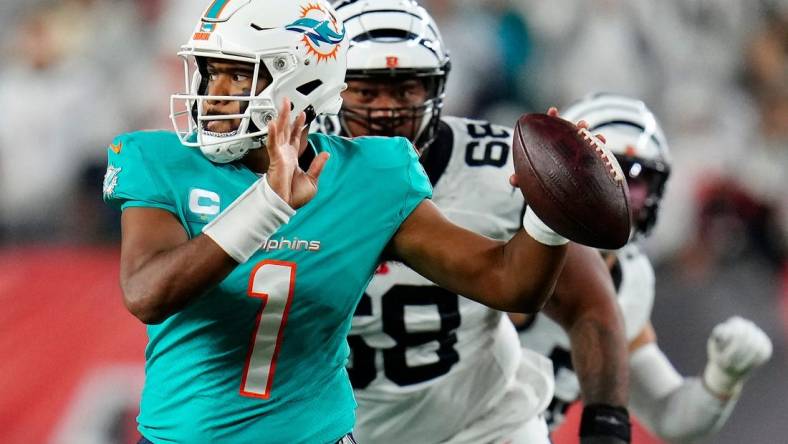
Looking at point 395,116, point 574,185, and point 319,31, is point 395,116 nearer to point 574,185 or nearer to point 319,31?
point 319,31

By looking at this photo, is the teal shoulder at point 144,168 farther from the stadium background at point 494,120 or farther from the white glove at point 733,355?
the stadium background at point 494,120

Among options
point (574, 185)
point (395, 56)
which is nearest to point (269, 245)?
point (574, 185)

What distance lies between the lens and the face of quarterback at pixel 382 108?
3.14m

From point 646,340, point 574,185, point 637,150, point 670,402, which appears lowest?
point 670,402

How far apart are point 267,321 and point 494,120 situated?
492 centimetres

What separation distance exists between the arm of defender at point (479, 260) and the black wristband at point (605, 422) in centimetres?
75

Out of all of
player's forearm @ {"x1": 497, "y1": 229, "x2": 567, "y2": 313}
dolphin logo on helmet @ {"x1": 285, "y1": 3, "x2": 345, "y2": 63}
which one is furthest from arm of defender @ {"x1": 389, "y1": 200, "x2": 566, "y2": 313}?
dolphin logo on helmet @ {"x1": 285, "y1": 3, "x2": 345, "y2": 63}

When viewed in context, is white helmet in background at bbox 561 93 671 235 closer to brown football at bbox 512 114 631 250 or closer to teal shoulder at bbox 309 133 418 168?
teal shoulder at bbox 309 133 418 168

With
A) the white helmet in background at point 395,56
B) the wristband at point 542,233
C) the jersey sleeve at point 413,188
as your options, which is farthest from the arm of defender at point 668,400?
the wristband at point 542,233

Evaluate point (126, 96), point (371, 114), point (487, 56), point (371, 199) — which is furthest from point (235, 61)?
point (487, 56)

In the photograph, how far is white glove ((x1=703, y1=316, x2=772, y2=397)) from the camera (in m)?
3.76

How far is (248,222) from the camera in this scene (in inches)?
82.9

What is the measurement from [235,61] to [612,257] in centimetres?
184

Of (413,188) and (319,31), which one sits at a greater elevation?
(319,31)
